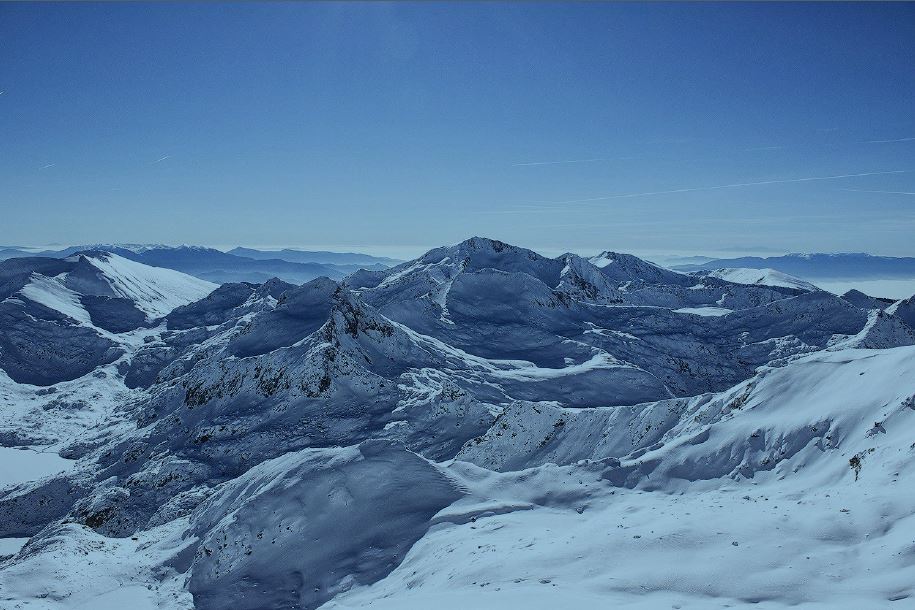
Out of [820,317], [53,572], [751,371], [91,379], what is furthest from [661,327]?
[91,379]

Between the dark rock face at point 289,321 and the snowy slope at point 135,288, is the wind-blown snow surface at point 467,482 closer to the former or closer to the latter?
the dark rock face at point 289,321

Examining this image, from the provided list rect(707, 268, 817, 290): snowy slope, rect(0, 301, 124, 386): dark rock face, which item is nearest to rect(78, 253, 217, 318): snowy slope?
rect(0, 301, 124, 386): dark rock face

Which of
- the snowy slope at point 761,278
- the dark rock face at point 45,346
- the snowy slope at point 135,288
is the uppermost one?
the snowy slope at point 761,278

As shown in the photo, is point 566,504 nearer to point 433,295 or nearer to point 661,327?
point 433,295

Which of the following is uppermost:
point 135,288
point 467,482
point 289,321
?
point 289,321

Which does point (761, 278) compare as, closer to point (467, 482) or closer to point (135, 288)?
point (467, 482)

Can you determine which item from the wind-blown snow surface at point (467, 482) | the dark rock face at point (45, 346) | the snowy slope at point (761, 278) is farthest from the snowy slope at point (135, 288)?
the snowy slope at point (761, 278)

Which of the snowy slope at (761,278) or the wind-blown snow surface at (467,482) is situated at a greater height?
the snowy slope at (761,278)

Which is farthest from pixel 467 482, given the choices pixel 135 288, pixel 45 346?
pixel 135 288

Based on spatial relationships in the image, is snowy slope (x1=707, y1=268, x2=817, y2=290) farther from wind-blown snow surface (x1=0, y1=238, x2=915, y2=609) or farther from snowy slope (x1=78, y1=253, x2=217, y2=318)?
snowy slope (x1=78, y1=253, x2=217, y2=318)
